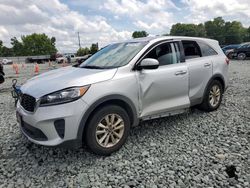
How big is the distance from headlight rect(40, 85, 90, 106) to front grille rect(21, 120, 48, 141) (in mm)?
398

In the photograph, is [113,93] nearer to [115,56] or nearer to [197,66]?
[115,56]

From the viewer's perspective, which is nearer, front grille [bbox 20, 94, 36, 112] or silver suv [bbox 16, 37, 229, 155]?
silver suv [bbox 16, 37, 229, 155]

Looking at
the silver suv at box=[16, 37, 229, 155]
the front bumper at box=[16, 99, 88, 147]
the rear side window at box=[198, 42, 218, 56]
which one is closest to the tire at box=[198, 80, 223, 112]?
the silver suv at box=[16, 37, 229, 155]

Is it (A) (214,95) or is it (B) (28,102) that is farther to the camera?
(A) (214,95)

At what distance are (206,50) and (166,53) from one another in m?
1.34

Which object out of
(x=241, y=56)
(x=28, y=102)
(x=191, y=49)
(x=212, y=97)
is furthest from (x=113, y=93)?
(x=241, y=56)

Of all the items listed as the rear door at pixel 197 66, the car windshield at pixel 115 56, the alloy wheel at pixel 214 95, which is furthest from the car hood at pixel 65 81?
the alloy wheel at pixel 214 95

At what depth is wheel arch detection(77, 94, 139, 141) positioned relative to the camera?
3602mm

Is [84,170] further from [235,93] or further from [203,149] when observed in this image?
[235,93]

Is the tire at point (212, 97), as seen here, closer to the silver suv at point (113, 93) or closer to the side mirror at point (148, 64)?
the silver suv at point (113, 93)

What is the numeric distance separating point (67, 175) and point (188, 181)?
60.6 inches

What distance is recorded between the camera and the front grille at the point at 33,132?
142 inches

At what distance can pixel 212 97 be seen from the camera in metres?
5.78

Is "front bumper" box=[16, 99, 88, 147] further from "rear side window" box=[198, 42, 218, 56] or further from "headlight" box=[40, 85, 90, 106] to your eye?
"rear side window" box=[198, 42, 218, 56]
